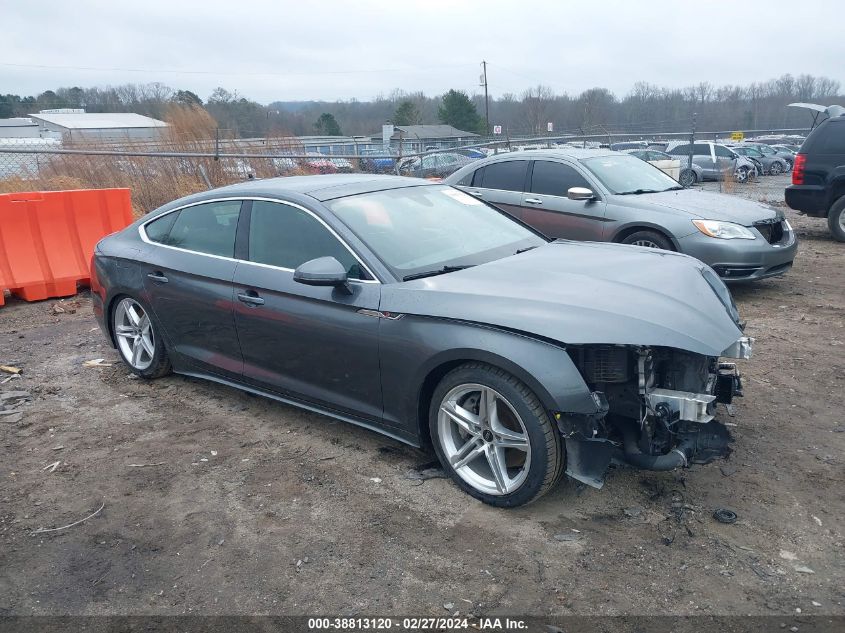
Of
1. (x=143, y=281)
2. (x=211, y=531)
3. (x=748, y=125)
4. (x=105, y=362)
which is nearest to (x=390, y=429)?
(x=211, y=531)

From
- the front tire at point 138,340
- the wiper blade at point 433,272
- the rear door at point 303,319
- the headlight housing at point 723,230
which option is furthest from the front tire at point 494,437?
the headlight housing at point 723,230

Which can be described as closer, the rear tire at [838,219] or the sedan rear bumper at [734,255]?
the sedan rear bumper at [734,255]

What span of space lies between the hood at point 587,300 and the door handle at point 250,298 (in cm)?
96

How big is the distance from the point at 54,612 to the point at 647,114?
38.5 meters

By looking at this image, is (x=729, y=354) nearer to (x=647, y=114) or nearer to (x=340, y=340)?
(x=340, y=340)

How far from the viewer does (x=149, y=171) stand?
14.1m

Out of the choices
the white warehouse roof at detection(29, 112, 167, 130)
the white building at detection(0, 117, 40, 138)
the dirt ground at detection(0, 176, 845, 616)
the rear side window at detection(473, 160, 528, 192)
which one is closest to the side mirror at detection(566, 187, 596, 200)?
the rear side window at detection(473, 160, 528, 192)

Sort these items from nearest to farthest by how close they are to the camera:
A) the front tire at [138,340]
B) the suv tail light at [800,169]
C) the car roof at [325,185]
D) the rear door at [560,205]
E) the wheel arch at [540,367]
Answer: the wheel arch at [540,367] → the car roof at [325,185] → the front tire at [138,340] → the rear door at [560,205] → the suv tail light at [800,169]

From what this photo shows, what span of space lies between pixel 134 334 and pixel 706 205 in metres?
5.90

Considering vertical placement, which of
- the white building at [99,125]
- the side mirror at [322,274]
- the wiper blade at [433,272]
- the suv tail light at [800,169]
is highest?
the white building at [99,125]

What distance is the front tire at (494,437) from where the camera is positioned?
3.24 metres

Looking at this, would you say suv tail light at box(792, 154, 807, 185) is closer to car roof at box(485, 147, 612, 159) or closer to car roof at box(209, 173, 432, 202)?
car roof at box(485, 147, 612, 159)

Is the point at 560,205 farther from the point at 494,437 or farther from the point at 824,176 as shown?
the point at 824,176

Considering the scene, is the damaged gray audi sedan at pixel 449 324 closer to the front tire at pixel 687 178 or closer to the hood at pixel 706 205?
the hood at pixel 706 205
